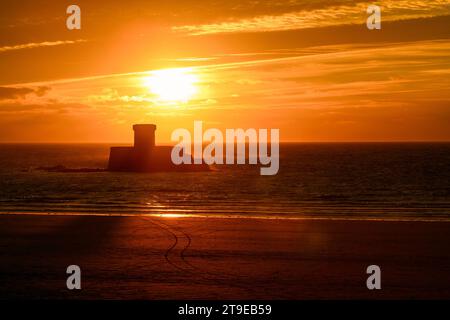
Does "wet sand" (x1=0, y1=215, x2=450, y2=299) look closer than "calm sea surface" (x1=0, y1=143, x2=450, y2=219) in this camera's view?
Yes

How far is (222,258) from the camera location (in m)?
11.3

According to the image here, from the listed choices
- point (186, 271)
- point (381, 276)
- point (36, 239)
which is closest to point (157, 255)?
point (186, 271)

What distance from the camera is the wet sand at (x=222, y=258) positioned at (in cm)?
902

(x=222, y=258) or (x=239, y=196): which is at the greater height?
(x=239, y=196)

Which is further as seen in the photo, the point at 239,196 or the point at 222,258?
the point at 239,196

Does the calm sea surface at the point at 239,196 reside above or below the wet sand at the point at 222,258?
above

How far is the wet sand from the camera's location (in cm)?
902

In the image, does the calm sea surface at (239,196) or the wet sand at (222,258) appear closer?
the wet sand at (222,258)

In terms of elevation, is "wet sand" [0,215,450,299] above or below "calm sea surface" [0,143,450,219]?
below

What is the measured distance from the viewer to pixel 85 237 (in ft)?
44.6
